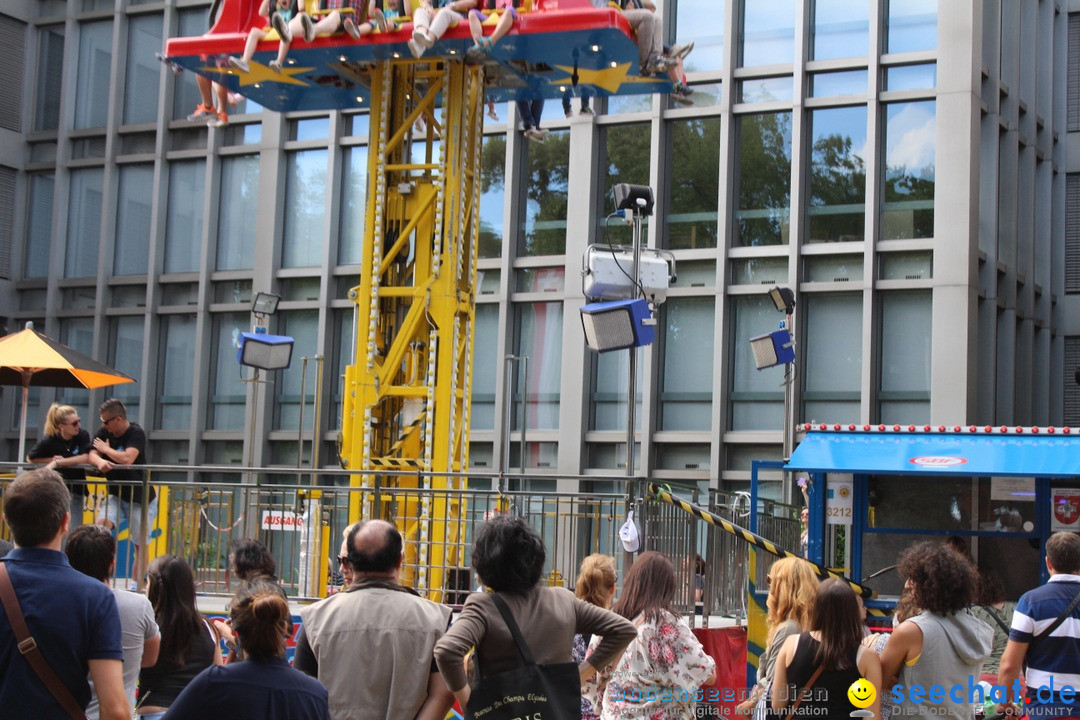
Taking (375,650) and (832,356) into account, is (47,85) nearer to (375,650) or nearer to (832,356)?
(832,356)

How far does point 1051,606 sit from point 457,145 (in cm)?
1006

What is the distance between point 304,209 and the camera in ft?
98.8

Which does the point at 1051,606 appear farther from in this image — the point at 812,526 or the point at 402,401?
the point at 402,401

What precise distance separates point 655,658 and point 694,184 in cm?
1942

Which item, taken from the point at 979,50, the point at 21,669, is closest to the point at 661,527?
the point at 21,669

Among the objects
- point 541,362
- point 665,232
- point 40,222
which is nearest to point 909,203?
point 665,232

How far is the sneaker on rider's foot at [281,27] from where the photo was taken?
1520cm

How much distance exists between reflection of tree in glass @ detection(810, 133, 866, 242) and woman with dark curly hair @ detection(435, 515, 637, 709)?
65.3ft

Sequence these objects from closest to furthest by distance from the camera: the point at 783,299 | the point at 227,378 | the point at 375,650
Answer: the point at 375,650 < the point at 783,299 < the point at 227,378

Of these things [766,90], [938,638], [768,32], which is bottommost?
[938,638]

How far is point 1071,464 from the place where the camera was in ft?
50.1

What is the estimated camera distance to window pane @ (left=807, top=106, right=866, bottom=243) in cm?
2505

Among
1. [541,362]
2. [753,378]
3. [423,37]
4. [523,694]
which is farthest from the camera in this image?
[541,362]

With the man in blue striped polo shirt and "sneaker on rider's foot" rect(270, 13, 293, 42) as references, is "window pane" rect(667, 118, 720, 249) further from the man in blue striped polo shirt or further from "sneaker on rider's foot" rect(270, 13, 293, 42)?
the man in blue striped polo shirt
